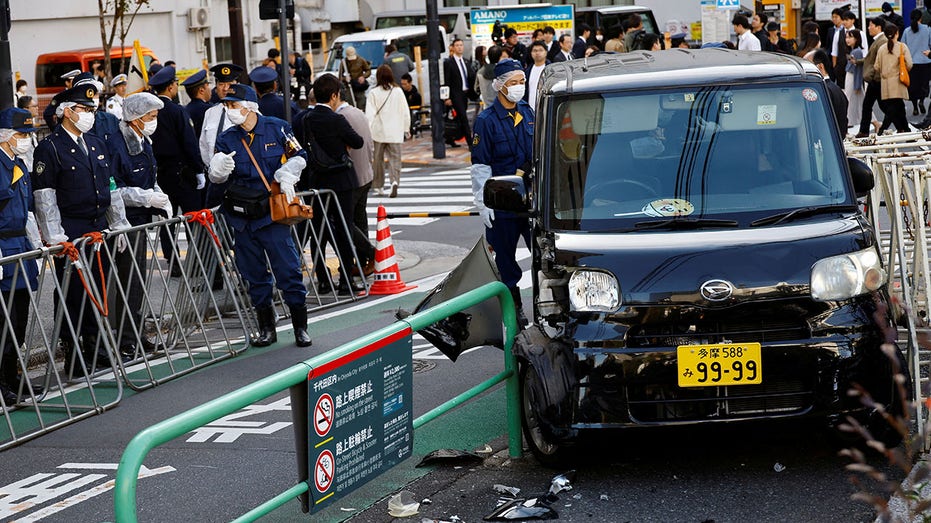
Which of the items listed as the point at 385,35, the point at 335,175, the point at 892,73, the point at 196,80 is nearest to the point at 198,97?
the point at 196,80

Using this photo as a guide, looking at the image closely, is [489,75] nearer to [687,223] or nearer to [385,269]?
[385,269]

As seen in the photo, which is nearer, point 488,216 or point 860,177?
point 860,177

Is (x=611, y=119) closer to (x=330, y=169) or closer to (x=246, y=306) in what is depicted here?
(x=246, y=306)

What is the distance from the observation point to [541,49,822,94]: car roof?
22.7 ft

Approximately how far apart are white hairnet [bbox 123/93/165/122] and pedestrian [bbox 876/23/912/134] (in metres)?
12.6

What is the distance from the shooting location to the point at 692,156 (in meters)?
6.79

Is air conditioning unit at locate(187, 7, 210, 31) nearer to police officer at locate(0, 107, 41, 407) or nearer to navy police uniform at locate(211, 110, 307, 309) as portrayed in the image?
navy police uniform at locate(211, 110, 307, 309)

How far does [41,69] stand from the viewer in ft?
105

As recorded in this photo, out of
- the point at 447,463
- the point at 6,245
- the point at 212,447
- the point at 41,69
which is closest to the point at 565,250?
the point at 447,463

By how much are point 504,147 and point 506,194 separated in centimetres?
266

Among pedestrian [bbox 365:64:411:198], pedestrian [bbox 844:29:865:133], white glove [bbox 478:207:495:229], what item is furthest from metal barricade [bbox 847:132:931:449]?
pedestrian [bbox 844:29:865:133]

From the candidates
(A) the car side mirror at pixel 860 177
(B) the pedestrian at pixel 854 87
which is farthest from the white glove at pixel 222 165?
(B) the pedestrian at pixel 854 87

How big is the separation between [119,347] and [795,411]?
5.11 meters

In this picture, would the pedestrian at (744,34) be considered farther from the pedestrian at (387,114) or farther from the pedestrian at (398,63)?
the pedestrian at (398,63)
